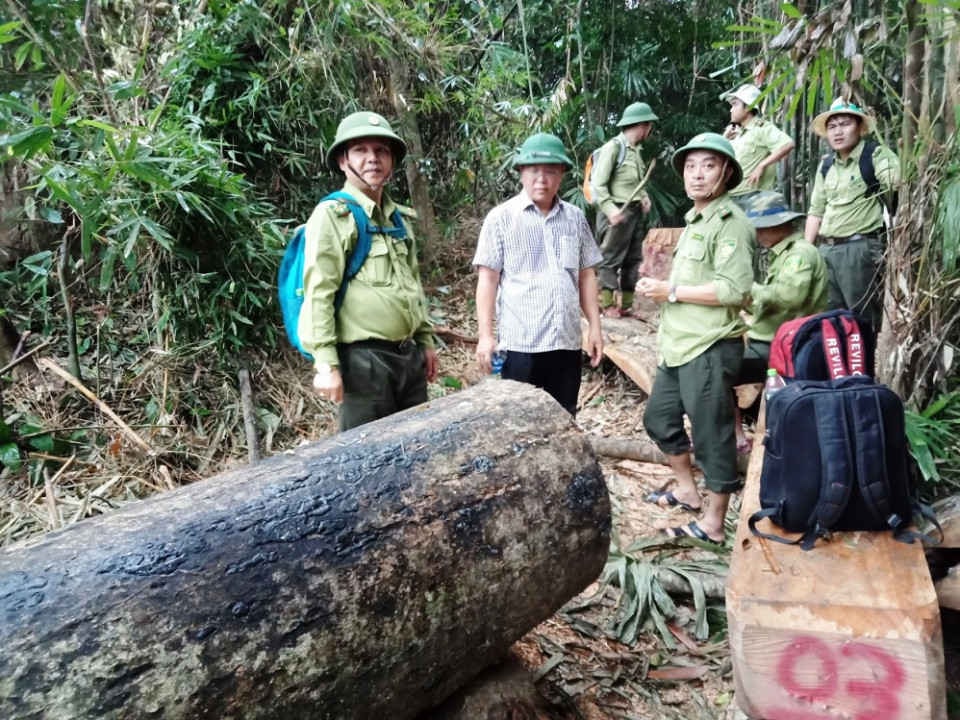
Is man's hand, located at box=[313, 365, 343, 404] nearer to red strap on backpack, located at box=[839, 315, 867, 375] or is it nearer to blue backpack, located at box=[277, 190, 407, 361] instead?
blue backpack, located at box=[277, 190, 407, 361]

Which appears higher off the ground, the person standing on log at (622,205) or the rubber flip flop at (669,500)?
the person standing on log at (622,205)

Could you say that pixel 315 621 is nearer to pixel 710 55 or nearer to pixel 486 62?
pixel 486 62

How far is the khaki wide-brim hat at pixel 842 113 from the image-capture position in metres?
4.40

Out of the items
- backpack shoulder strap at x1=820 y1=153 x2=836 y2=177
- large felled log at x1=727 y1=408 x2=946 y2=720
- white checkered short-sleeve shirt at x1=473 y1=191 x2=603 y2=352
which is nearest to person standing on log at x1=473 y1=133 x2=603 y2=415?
white checkered short-sleeve shirt at x1=473 y1=191 x2=603 y2=352

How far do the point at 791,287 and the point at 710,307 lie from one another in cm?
74

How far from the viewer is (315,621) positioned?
146 cm

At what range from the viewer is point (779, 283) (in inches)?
140

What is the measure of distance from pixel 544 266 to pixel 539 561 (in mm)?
1669

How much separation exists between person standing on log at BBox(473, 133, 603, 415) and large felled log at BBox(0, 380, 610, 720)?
42.0 inches

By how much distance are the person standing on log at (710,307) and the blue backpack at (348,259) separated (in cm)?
140

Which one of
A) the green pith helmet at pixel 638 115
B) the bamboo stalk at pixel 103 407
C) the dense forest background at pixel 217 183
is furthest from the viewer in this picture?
the green pith helmet at pixel 638 115

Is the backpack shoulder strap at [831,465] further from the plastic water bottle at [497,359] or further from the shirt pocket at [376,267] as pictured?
the shirt pocket at [376,267]

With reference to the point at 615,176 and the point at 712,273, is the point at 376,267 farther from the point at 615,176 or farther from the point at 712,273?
the point at 615,176

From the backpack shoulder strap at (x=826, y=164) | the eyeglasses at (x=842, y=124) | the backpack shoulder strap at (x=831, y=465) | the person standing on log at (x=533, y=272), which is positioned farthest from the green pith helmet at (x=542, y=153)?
the backpack shoulder strap at (x=826, y=164)
